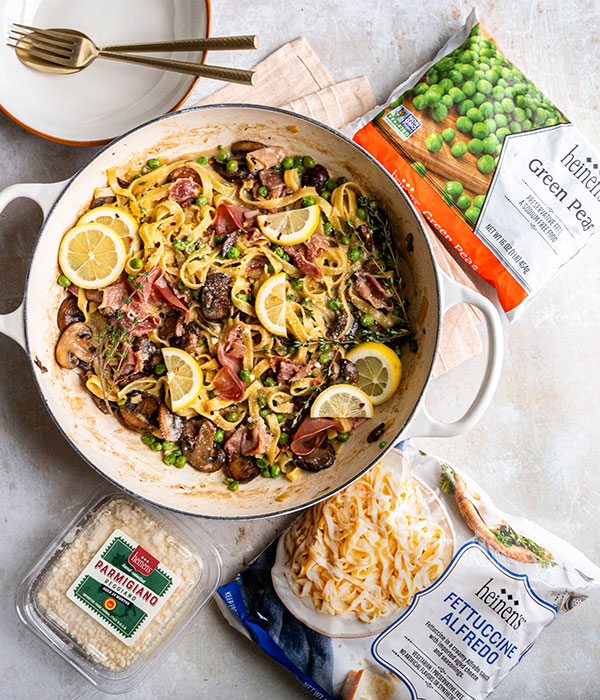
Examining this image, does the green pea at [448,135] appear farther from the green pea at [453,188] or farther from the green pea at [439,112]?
the green pea at [453,188]

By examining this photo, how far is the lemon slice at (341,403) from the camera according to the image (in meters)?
3.27

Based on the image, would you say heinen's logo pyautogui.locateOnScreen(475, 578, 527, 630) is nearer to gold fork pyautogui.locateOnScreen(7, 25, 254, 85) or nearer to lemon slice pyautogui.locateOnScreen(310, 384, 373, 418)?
lemon slice pyautogui.locateOnScreen(310, 384, 373, 418)

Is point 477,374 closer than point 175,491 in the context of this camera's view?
No

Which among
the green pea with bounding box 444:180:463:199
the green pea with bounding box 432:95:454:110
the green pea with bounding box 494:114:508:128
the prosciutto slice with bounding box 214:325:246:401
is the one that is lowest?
the prosciutto slice with bounding box 214:325:246:401

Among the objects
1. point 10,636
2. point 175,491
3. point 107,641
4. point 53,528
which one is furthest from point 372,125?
point 10,636

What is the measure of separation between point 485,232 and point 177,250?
5.76 feet

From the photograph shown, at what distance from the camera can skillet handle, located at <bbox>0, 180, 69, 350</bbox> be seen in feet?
9.71

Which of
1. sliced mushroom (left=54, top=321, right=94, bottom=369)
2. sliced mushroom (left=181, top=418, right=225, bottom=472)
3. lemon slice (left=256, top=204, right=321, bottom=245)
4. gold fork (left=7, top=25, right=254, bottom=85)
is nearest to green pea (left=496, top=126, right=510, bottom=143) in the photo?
lemon slice (left=256, top=204, right=321, bottom=245)

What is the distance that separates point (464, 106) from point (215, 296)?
1.79m

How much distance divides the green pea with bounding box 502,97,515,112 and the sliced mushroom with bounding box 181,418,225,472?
2.44m

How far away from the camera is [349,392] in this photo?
10.7ft

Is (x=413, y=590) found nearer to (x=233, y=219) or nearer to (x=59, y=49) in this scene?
(x=233, y=219)

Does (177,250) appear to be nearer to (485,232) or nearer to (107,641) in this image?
(485,232)

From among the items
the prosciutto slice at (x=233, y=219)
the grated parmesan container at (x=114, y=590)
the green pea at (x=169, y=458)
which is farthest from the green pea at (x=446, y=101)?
the grated parmesan container at (x=114, y=590)
